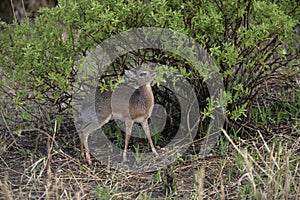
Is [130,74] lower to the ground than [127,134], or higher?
higher

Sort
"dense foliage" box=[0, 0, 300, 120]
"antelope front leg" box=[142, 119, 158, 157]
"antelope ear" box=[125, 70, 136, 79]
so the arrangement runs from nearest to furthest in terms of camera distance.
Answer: "dense foliage" box=[0, 0, 300, 120]
"antelope ear" box=[125, 70, 136, 79]
"antelope front leg" box=[142, 119, 158, 157]

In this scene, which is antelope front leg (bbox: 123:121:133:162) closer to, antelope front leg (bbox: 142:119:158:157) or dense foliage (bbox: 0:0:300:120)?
antelope front leg (bbox: 142:119:158:157)

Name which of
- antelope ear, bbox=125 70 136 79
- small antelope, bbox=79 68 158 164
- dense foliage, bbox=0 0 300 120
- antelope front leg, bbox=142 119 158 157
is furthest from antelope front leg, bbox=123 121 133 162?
dense foliage, bbox=0 0 300 120

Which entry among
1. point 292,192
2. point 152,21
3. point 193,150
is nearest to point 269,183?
point 292,192

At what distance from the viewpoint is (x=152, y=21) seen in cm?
436

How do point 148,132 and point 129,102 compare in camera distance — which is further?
point 148,132

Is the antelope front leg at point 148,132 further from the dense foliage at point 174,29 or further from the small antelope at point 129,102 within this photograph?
the dense foliage at point 174,29

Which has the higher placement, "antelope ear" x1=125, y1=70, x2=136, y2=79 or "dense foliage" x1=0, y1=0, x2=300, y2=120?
"dense foliage" x1=0, y1=0, x2=300, y2=120

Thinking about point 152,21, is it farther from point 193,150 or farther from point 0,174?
point 0,174

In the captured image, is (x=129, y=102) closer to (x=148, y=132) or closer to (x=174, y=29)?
(x=148, y=132)

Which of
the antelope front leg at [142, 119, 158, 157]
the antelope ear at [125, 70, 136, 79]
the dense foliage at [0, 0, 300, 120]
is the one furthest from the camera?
the antelope front leg at [142, 119, 158, 157]

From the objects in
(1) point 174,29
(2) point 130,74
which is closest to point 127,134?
(2) point 130,74

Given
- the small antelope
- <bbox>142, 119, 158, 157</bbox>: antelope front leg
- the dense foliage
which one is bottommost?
<bbox>142, 119, 158, 157</bbox>: antelope front leg

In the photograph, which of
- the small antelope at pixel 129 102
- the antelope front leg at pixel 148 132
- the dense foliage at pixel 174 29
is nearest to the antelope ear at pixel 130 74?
the small antelope at pixel 129 102
